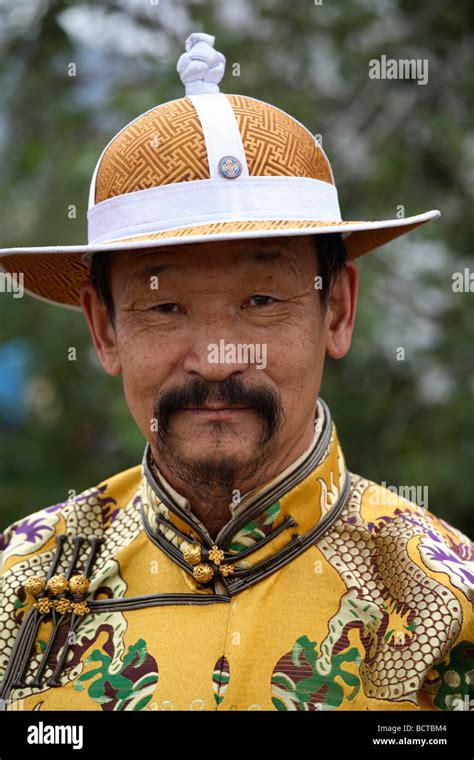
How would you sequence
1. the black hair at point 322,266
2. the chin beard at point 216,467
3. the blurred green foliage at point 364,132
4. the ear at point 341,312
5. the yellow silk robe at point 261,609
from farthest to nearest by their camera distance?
the blurred green foliage at point 364,132
the ear at point 341,312
the black hair at point 322,266
the chin beard at point 216,467
the yellow silk robe at point 261,609

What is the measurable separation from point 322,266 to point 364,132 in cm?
309

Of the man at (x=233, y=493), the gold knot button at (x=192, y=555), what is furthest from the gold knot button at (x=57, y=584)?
the gold knot button at (x=192, y=555)

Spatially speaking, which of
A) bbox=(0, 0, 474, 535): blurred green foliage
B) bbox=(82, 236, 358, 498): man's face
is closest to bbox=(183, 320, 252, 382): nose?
bbox=(82, 236, 358, 498): man's face

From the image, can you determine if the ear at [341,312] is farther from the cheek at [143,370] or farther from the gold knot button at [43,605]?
the gold knot button at [43,605]

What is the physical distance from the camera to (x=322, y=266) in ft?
7.93

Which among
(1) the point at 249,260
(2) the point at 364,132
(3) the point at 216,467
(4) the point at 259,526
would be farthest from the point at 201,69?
(2) the point at 364,132

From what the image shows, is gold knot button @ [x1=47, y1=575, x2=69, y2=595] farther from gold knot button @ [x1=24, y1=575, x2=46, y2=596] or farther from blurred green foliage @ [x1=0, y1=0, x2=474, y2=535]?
blurred green foliage @ [x1=0, y1=0, x2=474, y2=535]

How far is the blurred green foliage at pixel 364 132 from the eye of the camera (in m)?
4.92

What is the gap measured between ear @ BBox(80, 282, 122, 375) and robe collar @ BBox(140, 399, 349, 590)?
33cm

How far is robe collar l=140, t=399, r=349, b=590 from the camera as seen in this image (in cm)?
236

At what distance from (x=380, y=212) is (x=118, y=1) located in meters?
1.55

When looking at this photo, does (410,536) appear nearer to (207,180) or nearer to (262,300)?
(262,300)

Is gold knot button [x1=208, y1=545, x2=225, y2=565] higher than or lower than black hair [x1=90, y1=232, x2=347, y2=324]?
lower

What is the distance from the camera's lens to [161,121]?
7.87 feet
